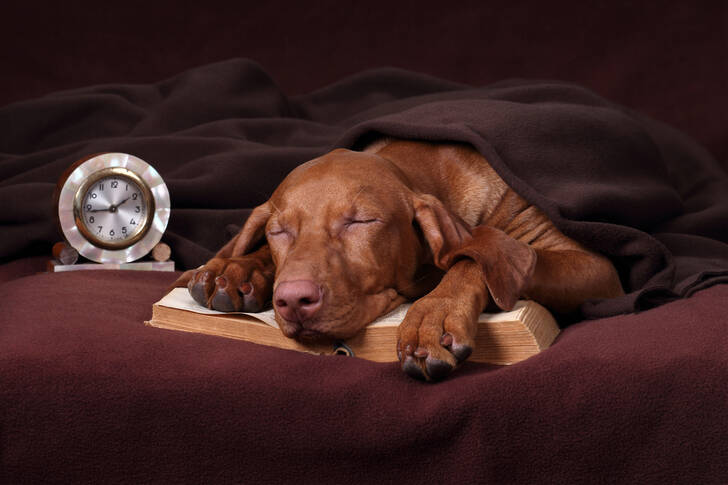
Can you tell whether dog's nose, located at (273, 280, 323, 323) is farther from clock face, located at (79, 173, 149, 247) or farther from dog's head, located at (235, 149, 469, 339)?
clock face, located at (79, 173, 149, 247)

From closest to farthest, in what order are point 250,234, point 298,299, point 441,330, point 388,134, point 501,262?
point 441,330, point 298,299, point 501,262, point 250,234, point 388,134

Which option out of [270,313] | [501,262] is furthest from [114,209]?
[501,262]

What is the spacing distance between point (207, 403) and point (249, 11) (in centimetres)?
408

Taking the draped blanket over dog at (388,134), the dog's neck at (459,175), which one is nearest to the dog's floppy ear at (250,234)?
the dog's neck at (459,175)

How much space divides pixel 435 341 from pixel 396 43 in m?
3.80

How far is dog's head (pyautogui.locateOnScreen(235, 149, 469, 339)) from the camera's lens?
184 centimetres

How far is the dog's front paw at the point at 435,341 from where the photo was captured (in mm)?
1623

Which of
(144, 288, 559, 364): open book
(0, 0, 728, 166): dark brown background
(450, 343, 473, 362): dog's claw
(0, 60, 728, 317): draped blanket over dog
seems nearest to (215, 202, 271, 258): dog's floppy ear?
(144, 288, 559, 364): open book

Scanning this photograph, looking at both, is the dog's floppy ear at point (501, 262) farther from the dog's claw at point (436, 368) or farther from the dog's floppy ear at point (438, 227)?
the dog's claw at point (436, 368)

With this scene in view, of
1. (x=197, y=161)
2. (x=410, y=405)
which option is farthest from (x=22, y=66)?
(x=410, y=405)

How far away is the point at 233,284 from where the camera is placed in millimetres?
2098

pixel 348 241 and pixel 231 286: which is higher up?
pixel 348 241

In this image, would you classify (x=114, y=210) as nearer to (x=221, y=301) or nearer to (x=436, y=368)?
(x=221, y=301)

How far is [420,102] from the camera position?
12.7 ft
